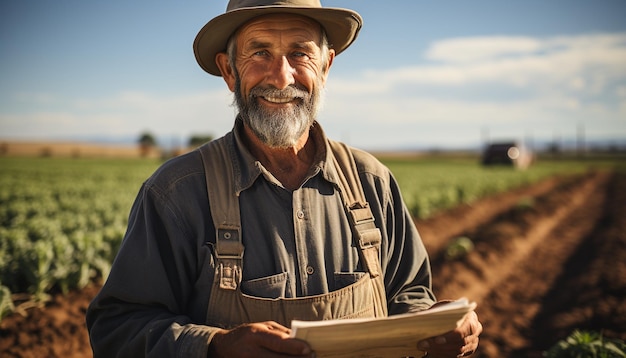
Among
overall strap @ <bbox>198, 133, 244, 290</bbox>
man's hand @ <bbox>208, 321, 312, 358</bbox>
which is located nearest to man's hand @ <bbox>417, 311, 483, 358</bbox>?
man's hand @ <bbox>208, 321, 312, 358</bbox>

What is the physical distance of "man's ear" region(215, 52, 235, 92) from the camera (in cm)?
246

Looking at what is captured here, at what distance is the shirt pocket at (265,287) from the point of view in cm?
194

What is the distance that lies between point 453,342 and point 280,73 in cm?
130

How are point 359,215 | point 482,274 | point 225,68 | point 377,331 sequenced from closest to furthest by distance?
point 377,331
point 359,215
point 225,68
point 482,274

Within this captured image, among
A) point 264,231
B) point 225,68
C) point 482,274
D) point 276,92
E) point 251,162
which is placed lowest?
point 482,274

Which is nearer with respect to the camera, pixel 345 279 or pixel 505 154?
pixel 345 279

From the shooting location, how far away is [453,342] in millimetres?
1878

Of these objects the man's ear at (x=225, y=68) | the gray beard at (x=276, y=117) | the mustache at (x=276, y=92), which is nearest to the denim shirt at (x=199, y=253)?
the gray beard at (x=276, y=117)

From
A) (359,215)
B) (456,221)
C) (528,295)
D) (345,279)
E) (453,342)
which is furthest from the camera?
(456,221)

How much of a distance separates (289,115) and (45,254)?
5.02 m

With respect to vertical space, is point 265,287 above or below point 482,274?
above

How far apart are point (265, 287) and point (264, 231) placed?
0.24m

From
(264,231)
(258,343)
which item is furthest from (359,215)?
(258,343)

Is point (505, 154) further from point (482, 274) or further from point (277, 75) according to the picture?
point (277, 75)
